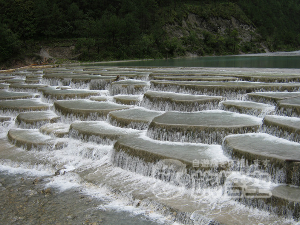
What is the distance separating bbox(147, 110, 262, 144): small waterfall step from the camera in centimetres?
684

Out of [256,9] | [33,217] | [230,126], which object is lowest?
[33,217]

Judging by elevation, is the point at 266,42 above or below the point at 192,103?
above

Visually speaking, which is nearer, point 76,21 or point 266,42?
point 76,21

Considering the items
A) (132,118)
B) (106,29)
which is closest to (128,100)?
(132,118)

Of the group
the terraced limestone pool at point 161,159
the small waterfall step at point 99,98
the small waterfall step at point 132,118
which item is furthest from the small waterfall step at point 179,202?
the small waterfall step at point 99,98

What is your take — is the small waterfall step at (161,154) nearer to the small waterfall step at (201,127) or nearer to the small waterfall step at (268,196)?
the small waterfall step at (201,127)

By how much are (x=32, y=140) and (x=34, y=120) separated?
53.5 inches

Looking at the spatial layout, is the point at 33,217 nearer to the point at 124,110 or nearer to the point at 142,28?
the point at 124,110

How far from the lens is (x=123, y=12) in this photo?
6159 cm

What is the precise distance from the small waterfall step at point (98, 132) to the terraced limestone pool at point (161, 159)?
26 mm

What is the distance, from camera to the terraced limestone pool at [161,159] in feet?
16.4

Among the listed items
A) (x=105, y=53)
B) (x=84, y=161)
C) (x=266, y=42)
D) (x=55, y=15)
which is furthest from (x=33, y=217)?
(x=266, y=42)

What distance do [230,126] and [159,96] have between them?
3299 mm

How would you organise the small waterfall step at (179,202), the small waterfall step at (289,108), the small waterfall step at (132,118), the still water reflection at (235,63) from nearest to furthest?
1. the small waterfall step at (179,202)
2. the small waterfall step at (289,108)
3. the small waterfall step at (132,118)
4. the still water reflection at (235,63)
